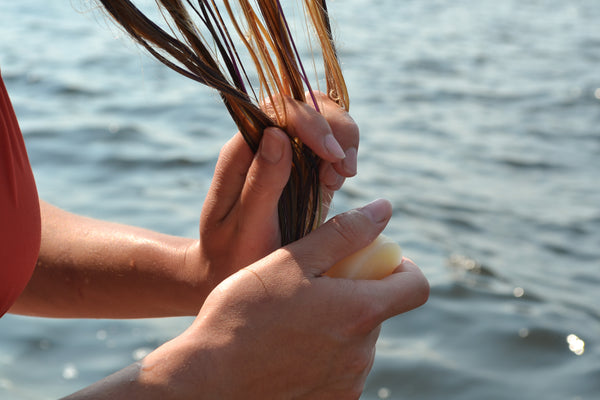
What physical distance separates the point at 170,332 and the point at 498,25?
795 centimetres

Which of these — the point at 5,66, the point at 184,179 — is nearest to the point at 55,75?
the point at 5,66

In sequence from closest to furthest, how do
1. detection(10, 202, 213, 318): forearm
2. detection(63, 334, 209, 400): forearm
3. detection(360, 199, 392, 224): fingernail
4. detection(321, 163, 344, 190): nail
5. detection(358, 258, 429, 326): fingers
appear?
detection(63, 334, 209, 400): forearm, detection(358, 258, 429, 326): fingers, detection(360, 199, 392, 224): fingernail, detection(321, 163, 344, 190): nail, detection(10, 202, 213, 318): forearm

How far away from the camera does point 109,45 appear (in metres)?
8.15

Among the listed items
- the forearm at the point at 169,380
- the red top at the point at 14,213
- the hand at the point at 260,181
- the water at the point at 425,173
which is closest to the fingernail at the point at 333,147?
the hand at the point at 260,181

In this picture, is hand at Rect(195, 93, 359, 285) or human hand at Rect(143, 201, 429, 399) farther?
hand at Rect(195, 93, 359, 285)

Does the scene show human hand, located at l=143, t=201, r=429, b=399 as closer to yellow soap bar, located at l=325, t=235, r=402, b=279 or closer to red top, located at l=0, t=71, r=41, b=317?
yellow soap bar, located at l=325, t=235, r=402, b=279

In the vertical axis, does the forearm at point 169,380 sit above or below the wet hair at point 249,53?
below

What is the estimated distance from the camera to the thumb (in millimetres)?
1443

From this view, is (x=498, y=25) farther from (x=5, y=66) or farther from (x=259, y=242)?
(x=259, y=242)

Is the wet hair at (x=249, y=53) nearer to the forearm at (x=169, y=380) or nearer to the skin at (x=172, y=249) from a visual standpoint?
the skin at (x=172, y=249)

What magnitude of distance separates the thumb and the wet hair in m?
0.20

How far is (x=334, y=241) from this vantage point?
1467 millimetres

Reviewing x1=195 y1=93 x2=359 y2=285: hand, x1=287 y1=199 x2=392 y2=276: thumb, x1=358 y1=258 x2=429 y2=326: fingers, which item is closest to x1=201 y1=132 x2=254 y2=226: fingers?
x1=195 y1=93 x2=359 y2=285: hand

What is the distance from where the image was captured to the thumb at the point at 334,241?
56.8 inches
